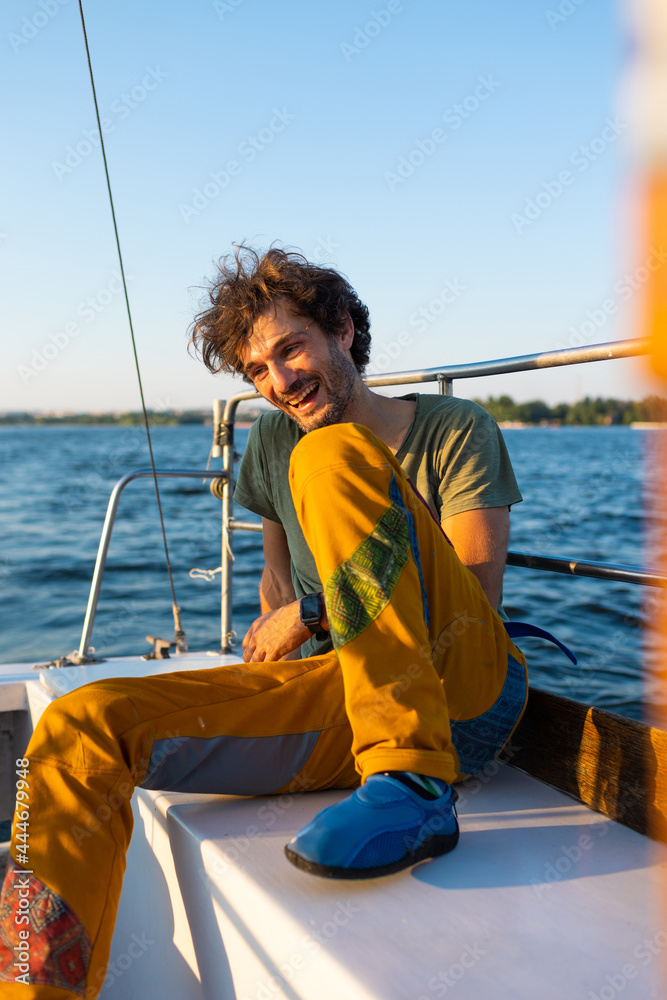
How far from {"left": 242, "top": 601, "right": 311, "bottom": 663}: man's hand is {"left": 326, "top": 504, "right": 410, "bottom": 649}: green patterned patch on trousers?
12.8 inches

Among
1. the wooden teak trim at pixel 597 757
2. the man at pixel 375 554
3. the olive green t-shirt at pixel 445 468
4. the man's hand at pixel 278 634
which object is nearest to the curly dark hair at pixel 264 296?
the man at pixel 375 554

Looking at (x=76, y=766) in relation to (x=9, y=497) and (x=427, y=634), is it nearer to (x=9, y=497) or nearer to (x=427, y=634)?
(x=427, y=634)

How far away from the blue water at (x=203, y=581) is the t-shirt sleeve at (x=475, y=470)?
263 mm

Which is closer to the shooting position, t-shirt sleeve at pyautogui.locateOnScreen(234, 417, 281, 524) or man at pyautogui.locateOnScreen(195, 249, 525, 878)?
man at pyautogui.locateOnScreen(195, 249, 525, 878)

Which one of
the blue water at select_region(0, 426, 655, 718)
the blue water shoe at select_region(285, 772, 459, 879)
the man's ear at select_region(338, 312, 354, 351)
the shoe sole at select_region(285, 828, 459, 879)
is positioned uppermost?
the man's ear at select_region(338, 312, 354, 351)

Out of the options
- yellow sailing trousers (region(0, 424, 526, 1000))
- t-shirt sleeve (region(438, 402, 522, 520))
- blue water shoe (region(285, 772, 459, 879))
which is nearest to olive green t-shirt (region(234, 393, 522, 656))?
t-shirt sleeve (region(438, 402, 522, 520))

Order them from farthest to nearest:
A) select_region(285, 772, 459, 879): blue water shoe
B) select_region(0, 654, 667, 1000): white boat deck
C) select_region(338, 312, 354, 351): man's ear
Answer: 1. select_region(338, 312, 354, 351): man's ear
2. select_region(285, 772, 459, 879): blue water shoe
3. select_region(0, 654, 667, 1000): white boat deck

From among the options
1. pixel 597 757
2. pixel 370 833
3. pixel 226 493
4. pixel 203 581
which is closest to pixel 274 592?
pixel 226 493

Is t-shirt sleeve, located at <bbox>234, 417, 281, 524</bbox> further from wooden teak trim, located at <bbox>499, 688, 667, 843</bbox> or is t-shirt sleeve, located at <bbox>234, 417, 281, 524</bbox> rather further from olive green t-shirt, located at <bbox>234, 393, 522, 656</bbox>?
wooden teak trim, located at <bbox>499, 688, 667, 843</bbox>

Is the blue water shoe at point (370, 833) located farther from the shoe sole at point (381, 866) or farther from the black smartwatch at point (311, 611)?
the black smartwatch at point (311, 611)

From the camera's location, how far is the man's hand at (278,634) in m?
1.33

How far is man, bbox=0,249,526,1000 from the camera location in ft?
3.00

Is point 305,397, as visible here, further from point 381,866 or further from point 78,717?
point 381,866

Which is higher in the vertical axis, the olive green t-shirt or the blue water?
the olive green t-shirt
